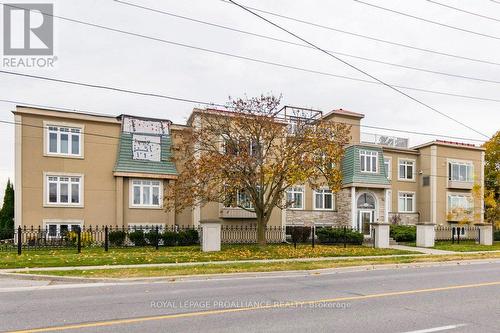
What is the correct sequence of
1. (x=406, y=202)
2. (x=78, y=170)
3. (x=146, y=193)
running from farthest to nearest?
1. (x=406, y=202)
2. (x=146, y=193)
3. (x=78, y=170)

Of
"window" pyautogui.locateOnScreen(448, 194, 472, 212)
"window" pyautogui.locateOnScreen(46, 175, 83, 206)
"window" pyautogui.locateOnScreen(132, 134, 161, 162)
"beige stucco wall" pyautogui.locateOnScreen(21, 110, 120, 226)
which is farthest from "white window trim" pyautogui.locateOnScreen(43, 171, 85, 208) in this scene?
"window" pyautogui.locateOnScreen(448, 194, 472, 212)

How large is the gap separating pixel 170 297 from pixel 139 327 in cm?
264

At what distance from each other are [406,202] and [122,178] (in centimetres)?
2437

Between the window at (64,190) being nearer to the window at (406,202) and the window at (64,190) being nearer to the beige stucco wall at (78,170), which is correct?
the beige stucco wall at (78,170)

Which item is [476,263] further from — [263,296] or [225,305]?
[225,305]

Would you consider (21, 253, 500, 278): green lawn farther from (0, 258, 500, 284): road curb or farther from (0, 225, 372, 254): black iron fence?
(0, 225, 372, 254): black iron fence

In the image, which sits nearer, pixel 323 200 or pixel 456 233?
pixel 323 200

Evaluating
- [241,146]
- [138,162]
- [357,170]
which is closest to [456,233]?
[357,170]

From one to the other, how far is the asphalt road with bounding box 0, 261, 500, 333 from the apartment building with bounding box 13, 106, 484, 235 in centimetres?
1105

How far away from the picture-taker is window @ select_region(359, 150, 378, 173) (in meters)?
30.7

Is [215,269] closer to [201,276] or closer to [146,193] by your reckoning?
[201,276]

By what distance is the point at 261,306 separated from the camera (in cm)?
809

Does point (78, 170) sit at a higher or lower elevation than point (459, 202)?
higher

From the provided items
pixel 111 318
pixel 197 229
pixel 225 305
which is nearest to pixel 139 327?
pixel 111 318
